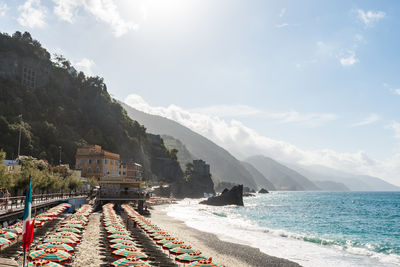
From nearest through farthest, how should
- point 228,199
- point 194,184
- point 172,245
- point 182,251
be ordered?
point 182,251
point 172,245
point 228,199
point 194,184

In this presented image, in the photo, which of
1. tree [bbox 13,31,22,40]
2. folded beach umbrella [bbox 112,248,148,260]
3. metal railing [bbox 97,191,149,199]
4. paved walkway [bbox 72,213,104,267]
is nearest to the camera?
folded beach umbrella [bbox 112,248,148,260]

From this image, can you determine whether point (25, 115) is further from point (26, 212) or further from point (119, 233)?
point (26, 212)

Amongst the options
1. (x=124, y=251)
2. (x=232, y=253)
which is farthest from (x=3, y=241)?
(x=232, y=253)

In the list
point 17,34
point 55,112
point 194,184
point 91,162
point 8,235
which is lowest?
point 8,235

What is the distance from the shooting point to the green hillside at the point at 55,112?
302 ft

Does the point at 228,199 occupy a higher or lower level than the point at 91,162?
lower

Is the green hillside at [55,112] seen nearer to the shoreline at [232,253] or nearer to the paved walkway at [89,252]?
the paved walkway at [89,252]

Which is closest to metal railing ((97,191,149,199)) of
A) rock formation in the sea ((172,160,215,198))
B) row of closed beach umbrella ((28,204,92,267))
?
row of closed beach umbrella ((28,204,92,267))

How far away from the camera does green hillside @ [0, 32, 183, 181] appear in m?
92.0

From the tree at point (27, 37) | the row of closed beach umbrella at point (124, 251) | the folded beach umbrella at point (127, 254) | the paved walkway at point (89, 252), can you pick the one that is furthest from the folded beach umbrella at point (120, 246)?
the tree at point (27, 37)

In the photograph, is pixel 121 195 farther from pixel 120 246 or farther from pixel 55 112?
pixel 55 112

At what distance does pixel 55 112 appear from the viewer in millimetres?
108312

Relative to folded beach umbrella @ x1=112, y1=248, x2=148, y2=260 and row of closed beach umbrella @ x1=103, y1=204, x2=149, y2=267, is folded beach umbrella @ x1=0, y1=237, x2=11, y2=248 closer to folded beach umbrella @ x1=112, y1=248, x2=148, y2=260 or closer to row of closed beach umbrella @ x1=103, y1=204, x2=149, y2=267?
row of closed beach umbrella @ x1=103, y1=204, x2=149, y2=267

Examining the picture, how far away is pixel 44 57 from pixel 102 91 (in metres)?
27.3
